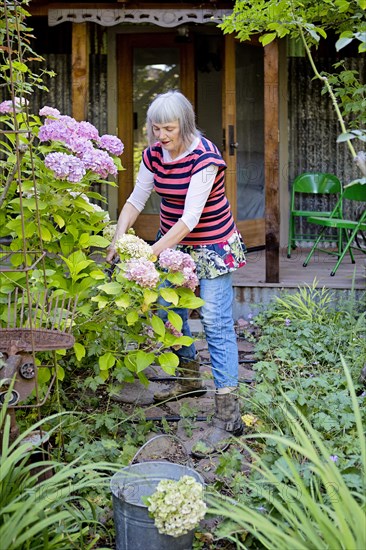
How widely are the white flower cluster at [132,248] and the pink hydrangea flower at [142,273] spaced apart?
0.08m

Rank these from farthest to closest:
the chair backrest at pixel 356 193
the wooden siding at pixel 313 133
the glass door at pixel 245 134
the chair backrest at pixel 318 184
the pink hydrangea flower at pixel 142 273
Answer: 1. the wooden siding at pixel 313 133
2. the chair backrest at pixel 318 184
3. the glass door at pixel 245 134
4. the chair backrest at pixel 356 193
5. the pink hydrangea flower at pixel 142 273

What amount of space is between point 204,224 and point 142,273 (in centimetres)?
70

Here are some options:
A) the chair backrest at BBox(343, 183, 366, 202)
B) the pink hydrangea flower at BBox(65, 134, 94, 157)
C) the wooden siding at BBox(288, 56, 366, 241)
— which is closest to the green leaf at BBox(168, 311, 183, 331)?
the pink hydrangea flower at BBox(65, 134, 94, 157)

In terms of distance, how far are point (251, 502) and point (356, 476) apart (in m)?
0.40

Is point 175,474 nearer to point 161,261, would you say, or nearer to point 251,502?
point 251,502

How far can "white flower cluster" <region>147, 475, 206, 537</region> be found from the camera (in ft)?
7.93

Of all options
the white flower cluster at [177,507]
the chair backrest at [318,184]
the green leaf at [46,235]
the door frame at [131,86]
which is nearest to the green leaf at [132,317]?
the green leaf at [46,235]

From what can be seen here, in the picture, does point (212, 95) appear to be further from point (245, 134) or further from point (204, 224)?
point (204, 224)

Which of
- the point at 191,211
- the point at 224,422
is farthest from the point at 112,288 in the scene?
the point at 224,422

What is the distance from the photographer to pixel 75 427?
3.70 meters

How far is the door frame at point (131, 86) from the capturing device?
836cm

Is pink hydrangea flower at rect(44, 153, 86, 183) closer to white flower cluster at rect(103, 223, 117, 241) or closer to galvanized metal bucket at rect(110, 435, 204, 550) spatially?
white flower cluster at rect(103, 223, 117, 241)

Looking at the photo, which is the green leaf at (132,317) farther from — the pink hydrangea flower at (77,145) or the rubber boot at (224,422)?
the pink hydrangea flower at (77,145)

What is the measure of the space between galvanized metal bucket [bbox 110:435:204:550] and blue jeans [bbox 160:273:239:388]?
1.01m
